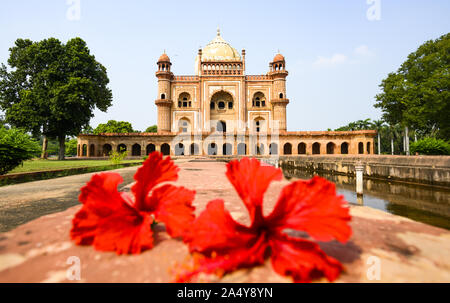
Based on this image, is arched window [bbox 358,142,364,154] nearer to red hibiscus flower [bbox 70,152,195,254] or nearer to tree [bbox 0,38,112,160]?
tree [bbox 0,38,112,160]

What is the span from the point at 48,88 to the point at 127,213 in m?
22.0

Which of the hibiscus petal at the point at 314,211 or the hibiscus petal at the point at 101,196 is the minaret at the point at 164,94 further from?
the hibiscus petal at the point at 314,211

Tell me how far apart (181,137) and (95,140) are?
963 centimetres

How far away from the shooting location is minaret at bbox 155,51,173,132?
1085 inches

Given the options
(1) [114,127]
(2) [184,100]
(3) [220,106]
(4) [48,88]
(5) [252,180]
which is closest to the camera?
(5) [252,180]

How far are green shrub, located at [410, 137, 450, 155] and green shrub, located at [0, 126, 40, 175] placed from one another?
18764mm

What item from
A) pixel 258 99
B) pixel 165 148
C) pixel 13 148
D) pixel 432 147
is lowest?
pixel 13 148

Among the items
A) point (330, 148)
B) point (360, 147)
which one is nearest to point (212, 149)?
point (330, 148)

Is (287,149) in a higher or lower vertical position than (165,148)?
lower

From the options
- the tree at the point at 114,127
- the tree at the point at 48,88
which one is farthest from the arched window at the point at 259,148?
the tree at the point at 114,127

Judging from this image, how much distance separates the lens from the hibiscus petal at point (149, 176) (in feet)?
2.42

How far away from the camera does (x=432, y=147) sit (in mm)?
13062

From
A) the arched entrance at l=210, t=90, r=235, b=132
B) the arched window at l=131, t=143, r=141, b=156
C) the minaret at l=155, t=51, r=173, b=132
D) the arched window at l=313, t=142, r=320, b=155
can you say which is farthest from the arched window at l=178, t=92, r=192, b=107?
Answer: the arched window at l=313, t=142, r=320, b=155

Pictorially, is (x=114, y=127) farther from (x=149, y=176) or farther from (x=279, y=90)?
(x=149, y=176)
